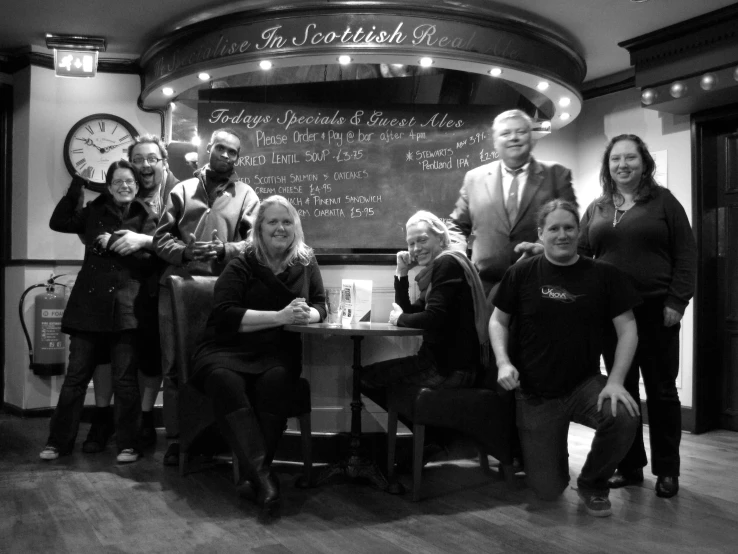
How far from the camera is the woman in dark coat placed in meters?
2.64

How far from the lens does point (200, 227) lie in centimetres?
344

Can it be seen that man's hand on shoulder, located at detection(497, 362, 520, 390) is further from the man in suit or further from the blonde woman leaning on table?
the man in suit

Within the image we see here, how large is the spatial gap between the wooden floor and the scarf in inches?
24.7

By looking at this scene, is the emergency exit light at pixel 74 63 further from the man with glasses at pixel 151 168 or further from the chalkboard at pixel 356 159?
the man with glasses at pixel 151 168

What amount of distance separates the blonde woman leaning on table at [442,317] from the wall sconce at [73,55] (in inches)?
103

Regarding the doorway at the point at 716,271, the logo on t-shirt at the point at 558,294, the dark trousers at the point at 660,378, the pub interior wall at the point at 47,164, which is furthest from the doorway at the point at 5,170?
the doorway at the point at 716,271

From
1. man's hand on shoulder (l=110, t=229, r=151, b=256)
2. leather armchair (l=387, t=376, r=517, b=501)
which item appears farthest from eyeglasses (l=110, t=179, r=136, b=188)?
leather armchair (l=387, t=376, r=517, b=501)

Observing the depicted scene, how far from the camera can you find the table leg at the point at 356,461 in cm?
299

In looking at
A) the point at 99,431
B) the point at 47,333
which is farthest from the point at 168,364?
the point at 47,333

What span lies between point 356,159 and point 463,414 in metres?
2.05

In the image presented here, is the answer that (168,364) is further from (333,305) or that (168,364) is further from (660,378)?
(660,378)

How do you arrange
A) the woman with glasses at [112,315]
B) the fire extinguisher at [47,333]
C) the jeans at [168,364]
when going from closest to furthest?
the jeans at [168,364] < the woman with glasses at [112,315] < the fire extinguisher at [47,333]

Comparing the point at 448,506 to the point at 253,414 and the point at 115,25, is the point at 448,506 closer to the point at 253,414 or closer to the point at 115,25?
the point at 253,414

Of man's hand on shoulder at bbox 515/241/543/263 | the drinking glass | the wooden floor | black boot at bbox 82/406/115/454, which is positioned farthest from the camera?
black boot at bbox 82/406/115/454
